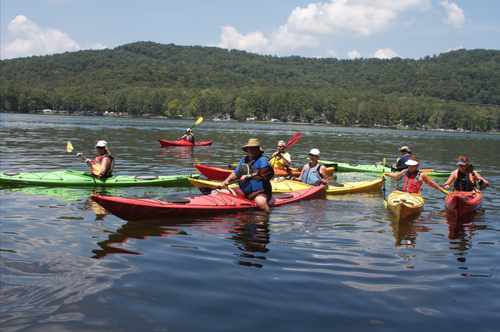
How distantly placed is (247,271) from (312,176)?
536cm

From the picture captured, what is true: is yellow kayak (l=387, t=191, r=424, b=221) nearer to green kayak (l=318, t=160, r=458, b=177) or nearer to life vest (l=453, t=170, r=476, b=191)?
life vest (l=453, t=170, r=476, b=191)

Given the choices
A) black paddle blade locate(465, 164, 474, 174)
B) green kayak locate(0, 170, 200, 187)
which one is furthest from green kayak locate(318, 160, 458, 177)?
green kayak locate(0, 170, 200, 187)

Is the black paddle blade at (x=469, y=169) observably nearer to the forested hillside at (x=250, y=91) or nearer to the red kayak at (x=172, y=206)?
the red kayak at (x=172, y=206)

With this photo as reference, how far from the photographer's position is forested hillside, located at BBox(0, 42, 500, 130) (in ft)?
385

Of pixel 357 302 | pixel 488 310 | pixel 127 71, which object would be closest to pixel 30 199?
pixel 357 302

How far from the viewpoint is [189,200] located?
6867mm

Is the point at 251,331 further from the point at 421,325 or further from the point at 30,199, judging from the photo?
the point at 30,199

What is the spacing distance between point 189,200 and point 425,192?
23.9 ft

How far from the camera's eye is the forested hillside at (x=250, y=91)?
117 meters

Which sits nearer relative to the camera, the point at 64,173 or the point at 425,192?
the point at 64,173

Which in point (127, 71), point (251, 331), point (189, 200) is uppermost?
point (127, 71)

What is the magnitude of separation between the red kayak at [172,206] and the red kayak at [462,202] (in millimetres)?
3705

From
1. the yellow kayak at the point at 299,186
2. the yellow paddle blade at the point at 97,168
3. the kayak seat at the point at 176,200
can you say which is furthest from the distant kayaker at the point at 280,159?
the kayak seat at the point at 176,200

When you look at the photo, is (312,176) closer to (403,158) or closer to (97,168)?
(403,158)
